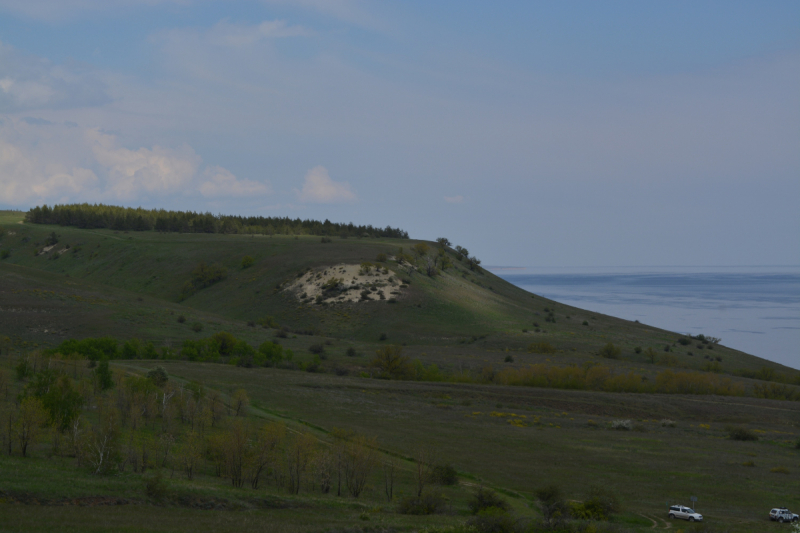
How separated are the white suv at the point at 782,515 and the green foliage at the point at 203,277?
10528 centimetres

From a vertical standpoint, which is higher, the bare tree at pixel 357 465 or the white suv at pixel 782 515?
the white suv at pixel 782 515

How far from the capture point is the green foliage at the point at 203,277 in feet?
378

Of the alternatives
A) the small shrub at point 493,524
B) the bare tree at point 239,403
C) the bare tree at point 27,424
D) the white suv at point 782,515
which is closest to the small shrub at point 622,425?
the white suv at point 782,515

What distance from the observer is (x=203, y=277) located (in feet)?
387

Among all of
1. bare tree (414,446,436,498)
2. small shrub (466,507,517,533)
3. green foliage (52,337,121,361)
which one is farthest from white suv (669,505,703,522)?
green foliage (52,337,121,361)

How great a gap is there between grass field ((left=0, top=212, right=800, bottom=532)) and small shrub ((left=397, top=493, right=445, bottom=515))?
28.6 inches

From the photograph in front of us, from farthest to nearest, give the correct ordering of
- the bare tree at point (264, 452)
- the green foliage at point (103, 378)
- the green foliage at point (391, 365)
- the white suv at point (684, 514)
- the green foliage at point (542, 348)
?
the green foliage at point (542, 348) < the green foliage at point (391, 365) < the green foliage at point (103, 378) < the bare tree at point (264, 452) < the white suv at point (684, 514)

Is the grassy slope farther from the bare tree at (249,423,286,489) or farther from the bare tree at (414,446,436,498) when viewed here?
the bare tree at (249,423,286,489)

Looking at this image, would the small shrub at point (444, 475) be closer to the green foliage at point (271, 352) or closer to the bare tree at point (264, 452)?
the bare tree at point (264, 452)

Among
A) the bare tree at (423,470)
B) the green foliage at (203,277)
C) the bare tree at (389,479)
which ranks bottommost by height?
the bare tree at (389,479)

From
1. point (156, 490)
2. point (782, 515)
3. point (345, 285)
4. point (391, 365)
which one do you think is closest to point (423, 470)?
point (156, 490)

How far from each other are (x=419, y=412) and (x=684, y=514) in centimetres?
2343

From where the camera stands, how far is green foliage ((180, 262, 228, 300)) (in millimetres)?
115075

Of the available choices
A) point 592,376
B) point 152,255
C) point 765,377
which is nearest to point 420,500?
point 592,376
